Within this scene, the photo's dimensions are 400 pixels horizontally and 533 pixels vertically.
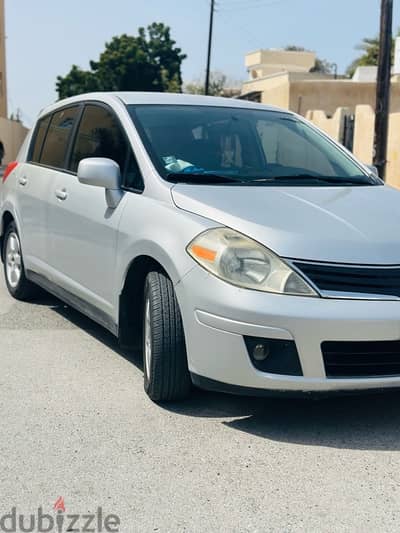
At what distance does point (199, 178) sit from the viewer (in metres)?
4.36

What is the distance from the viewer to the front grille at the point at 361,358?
3.56 metres

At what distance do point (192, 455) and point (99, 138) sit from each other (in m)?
2.47

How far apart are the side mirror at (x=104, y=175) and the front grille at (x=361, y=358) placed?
1.67 m

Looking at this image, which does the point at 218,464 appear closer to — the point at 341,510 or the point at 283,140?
the point at 341,510

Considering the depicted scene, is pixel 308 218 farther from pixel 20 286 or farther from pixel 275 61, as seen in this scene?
pixel 275 61

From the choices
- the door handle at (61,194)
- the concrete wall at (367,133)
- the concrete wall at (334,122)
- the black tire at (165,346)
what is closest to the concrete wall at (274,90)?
the concrete wall at (334,122)

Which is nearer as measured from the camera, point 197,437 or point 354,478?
point 354,478

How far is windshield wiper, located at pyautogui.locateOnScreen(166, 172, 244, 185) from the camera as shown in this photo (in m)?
4.31

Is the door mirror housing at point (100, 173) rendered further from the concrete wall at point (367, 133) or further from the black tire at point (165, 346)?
the concrete wall at point (367, 133)

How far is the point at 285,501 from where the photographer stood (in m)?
3.09

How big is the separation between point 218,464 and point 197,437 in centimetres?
31

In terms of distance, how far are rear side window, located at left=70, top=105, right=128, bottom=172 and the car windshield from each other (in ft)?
0.57

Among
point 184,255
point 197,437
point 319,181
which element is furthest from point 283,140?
point 197,437

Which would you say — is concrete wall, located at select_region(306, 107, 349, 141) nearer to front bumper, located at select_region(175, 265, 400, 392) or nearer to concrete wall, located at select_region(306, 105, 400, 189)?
Result: concrete wall, located at select_region(306, 105, 400, 189)
